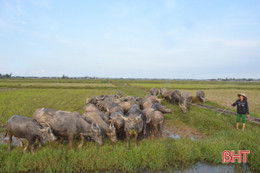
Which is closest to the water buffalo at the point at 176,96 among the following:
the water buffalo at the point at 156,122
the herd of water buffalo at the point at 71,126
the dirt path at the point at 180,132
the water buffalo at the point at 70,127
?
the dirt path at the point at 180,132

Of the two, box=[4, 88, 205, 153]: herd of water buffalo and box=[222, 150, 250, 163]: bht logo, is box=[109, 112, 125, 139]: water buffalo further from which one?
box=[222, 150, 250, 163]: bht logo

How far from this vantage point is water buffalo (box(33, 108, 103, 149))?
6473 mm

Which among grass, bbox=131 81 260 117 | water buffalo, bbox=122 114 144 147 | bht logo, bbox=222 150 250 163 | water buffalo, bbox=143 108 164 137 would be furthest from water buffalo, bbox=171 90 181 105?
water buffalo, bbox=122 114 144 147

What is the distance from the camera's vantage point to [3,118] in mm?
11328

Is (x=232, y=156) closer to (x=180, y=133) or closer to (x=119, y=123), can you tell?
(x=180, y=133)

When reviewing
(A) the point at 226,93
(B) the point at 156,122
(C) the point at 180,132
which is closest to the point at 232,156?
(C) the point at 180,132

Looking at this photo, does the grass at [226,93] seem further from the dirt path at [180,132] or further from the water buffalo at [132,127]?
the water buffalo at [132,127]

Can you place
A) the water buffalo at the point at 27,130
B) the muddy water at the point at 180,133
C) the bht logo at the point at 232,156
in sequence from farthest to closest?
the muddy water at the point at 180,133, the water buffalo at the point at 27,130, the bht logo at the point at 232,156

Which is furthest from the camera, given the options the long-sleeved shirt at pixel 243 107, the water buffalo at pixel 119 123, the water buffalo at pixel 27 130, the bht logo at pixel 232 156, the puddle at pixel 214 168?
the long-sleeved shirt at pixel 243 107

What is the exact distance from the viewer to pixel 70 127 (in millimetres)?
6488

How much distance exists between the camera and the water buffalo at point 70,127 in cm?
647

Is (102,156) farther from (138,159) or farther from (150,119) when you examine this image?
(150,119)

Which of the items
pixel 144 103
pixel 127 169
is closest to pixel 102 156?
pixel 127 169

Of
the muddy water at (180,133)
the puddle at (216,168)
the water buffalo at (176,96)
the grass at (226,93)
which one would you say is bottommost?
the puddle at (216,168)
